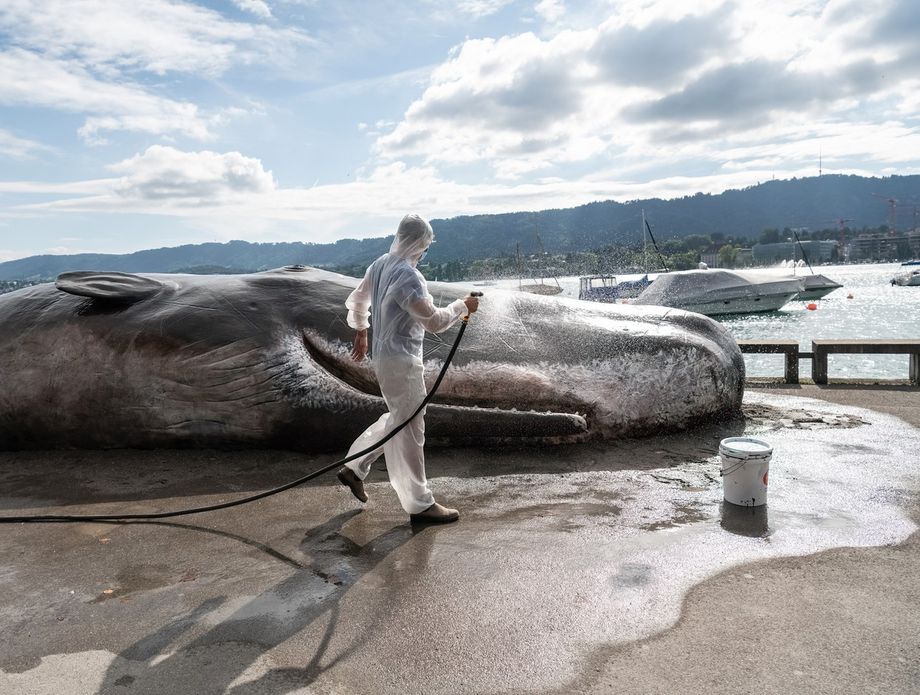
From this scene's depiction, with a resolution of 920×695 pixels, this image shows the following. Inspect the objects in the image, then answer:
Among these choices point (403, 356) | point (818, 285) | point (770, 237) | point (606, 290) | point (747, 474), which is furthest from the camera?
point (770, 237)

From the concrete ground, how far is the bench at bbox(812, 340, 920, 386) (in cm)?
452

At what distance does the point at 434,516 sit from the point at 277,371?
236 cm

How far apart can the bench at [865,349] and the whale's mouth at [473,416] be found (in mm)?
5548

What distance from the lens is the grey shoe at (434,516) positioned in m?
4.61

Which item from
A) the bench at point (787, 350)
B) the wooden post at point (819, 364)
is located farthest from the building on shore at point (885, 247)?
the bench at point (787, 350)

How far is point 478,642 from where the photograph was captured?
311cm

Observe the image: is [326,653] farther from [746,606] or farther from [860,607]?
[860,607]

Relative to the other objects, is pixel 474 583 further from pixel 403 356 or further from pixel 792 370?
pixel 792 370

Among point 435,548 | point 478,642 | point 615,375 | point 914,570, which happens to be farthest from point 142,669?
point 615,375

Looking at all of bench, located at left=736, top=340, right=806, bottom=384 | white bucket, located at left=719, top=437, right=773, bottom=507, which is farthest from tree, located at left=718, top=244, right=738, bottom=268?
white bucket, located at left=719, top=437, right=773, bottom=507

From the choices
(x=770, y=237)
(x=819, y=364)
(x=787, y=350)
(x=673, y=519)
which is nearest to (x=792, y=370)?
(x=787, y=350)

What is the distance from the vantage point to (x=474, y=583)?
370 centimetres

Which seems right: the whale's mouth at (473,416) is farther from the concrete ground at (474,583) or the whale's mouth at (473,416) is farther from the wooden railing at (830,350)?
the wooden railing at (830,350)

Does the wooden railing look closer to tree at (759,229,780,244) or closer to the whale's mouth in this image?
the whale's mouth
